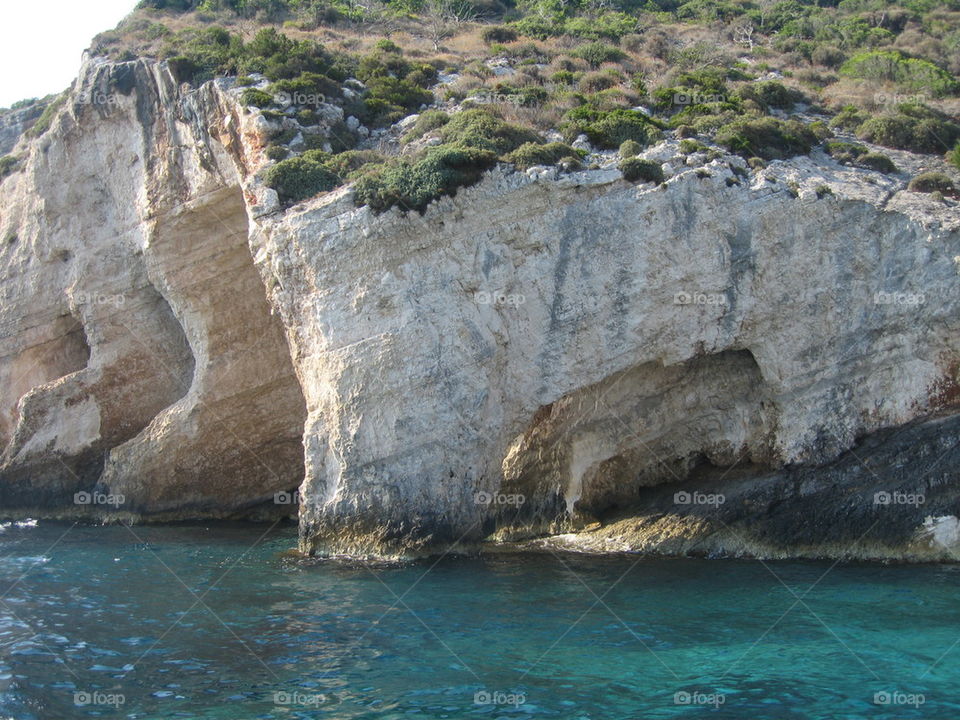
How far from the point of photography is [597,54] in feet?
97.1

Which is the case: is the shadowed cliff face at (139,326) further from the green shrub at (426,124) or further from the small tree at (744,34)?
the small tree at (744,34)

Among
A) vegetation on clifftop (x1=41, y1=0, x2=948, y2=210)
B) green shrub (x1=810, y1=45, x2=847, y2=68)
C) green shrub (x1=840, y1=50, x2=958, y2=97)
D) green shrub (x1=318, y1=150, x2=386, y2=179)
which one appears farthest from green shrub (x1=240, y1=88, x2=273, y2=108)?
green shrub (x1=810, y1=45, x2=847, y2=68)

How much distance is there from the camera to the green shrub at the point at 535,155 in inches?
713

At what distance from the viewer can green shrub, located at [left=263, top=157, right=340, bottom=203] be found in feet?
61.9

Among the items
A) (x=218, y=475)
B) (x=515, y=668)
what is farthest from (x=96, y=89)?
(x=515, y=668)

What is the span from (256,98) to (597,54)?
42.5 ft

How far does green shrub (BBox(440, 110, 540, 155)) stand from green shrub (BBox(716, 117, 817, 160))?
4355mm

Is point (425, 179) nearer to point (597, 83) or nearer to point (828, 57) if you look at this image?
point (597, 83)

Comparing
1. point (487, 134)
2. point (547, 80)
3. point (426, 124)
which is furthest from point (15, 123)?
point (487, 134)

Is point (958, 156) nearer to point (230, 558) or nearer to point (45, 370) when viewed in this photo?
point (230, 558)

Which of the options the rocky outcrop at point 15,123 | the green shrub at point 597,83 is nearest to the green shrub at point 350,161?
the green shrub at point 597,83

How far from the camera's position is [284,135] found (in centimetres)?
2114

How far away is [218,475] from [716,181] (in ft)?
48.7

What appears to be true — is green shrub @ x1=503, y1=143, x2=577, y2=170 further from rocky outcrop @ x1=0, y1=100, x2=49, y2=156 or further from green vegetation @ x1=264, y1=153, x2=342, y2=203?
rocky outcrop @ x1=0, y1=100, x2=49, y2=156
